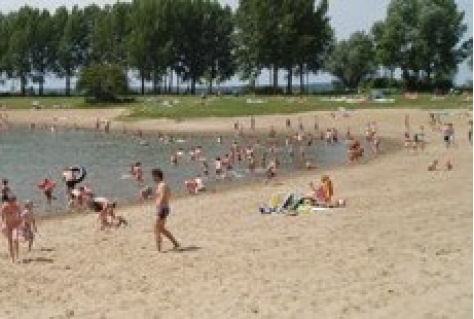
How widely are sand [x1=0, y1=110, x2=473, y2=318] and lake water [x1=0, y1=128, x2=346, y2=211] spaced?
975 centimetres

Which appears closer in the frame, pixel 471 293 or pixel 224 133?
pixel 471 293

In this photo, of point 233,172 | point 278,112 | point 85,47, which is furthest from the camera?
point 85,47

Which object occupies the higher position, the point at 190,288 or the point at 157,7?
the point at 157,7

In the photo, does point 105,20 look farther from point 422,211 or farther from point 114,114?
point 422,211

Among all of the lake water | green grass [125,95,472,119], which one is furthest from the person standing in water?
green grass [125,95,472,119]

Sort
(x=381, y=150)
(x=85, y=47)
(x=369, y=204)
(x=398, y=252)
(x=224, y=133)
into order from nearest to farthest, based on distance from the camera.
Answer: (x=398, y=252) → (x=369, y=204) → (x=381, y=150) → (x=224, y=133) → (x=85, y=47)

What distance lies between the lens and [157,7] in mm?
112125

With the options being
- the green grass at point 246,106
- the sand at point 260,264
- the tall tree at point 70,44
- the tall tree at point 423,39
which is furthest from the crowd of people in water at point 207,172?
the tall tree at point 70,44

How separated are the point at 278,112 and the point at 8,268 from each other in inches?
2318

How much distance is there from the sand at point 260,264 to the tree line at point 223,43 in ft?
223

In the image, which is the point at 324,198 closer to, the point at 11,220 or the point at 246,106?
the point at 11,220

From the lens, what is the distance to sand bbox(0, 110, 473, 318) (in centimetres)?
1365

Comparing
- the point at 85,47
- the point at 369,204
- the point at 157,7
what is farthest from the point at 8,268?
→ the point at 85,47

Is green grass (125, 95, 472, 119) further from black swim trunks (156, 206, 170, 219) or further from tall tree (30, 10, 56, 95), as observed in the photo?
black swim trunks (156, 206, 170, 219)
